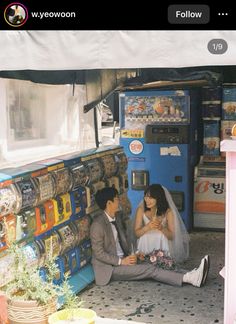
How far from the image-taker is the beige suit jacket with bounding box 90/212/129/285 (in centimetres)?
545

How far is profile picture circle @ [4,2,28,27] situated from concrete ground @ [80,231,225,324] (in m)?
2.70

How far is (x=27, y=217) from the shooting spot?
4445mm

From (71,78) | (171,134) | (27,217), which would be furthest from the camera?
(171,134)

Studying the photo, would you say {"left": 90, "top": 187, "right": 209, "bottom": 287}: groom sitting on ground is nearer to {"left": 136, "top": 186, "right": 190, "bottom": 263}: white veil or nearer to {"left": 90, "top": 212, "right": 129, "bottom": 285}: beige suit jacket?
{"left": 90, "top": 212, "right": 129, "bottom": 285}: beige suit jacket

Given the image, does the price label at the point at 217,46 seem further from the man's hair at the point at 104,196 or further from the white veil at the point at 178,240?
the white veil at the point at 178,240

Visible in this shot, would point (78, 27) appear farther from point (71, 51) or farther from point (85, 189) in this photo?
point (85, 189)

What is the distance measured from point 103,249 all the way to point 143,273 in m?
0.51

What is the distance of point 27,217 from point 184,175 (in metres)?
3.48

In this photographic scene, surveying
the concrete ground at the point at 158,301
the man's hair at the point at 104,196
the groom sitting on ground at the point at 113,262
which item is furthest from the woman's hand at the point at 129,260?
the man's hair at the point at 104,196

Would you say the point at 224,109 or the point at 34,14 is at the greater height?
the point at 34,14

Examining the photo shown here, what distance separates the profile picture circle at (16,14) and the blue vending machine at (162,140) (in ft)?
13.7

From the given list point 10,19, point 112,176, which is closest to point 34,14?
point 10,19

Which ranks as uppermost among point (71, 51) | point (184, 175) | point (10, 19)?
point (10, 19)

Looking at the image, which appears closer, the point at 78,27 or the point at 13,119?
the point at 78,27
